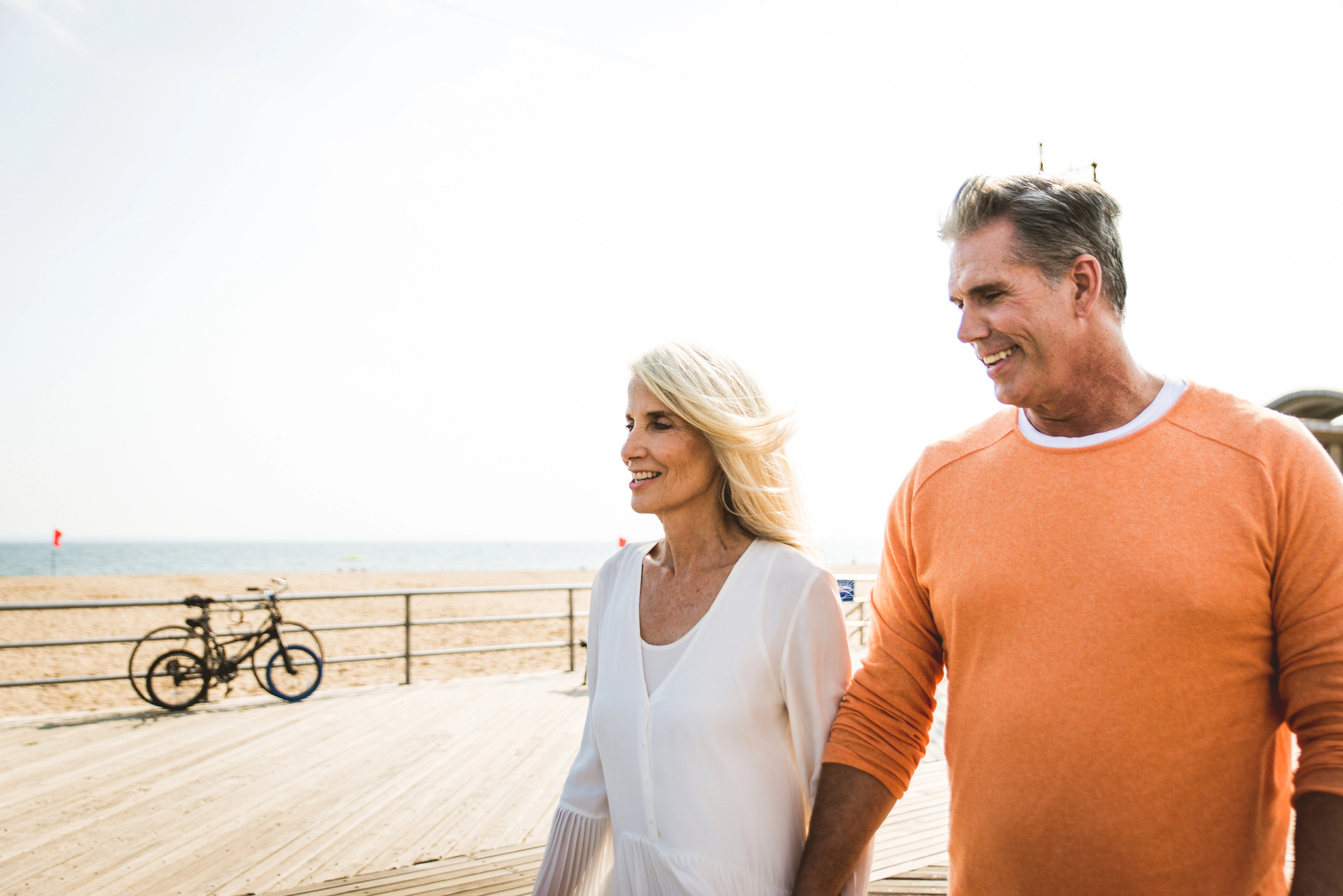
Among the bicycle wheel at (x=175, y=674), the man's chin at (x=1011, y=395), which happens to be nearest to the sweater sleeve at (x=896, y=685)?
the man's chin at (x=1011, y=395)

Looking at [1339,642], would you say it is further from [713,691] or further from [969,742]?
[713,691]

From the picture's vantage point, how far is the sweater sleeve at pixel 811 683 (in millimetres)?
1297

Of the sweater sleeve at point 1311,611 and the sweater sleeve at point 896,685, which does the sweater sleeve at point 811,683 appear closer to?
the sweater sleeve at point 896,685

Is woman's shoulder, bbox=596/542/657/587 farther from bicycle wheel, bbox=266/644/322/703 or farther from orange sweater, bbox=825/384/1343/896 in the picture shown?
bicycle wheel, bbox=266/644/322/703

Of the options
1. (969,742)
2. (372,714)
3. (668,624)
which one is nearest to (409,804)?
(372,714)

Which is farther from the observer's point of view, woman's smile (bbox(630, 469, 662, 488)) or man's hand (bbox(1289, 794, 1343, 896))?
woman's smile (bbox(630, 469, 662, 488))

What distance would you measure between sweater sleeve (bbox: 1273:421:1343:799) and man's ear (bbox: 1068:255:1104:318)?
13.2 inches

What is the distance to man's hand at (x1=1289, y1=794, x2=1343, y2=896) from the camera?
0.90m

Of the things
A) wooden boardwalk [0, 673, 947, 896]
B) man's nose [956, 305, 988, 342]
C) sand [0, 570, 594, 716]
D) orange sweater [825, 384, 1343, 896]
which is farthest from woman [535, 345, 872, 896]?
sand [0, 570, 594, 716]

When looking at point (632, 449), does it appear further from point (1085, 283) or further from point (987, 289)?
point (1085, 283)

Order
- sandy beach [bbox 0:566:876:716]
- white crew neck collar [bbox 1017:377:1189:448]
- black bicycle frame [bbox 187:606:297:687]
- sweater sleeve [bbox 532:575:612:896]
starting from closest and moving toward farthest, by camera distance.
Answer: white crew neck collar [bbox 1017:377:1189:448]
sweater sleeve [bbox 532:575:612:896]
black bicycle frame [bbox 187:606:297:687]
sandy beach [bbox 0:566:876:716]

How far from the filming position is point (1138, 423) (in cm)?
114

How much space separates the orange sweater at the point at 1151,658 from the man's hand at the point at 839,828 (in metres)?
0.14

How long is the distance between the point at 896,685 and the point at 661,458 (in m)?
0.58
